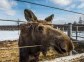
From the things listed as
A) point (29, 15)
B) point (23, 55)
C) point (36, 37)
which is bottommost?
point (23, 55)

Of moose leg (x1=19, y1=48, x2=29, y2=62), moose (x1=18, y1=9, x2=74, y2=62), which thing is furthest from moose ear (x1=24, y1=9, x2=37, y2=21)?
moose leg (x1=19, y1=48, x2=29, y2=62)

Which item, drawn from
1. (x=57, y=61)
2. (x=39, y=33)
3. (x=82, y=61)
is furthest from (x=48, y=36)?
(x=82, y=61)

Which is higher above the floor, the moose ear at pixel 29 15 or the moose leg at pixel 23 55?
the moose ear at pixel 29 15

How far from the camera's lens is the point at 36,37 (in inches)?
131

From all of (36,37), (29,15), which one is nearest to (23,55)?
(36,37)

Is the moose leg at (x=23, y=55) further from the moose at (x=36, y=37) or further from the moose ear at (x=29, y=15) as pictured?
the moose ear at (x=29, y=15)

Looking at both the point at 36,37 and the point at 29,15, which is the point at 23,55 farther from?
the point at 29,15

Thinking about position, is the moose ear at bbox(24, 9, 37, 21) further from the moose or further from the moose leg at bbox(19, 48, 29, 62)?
the moose leg at bbox(19, 48, 29, 62)

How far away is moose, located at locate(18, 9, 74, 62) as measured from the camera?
3085 mm

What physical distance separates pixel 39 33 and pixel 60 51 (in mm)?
521

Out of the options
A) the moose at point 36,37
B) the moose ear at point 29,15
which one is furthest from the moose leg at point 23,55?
the moose ear at point 29,15

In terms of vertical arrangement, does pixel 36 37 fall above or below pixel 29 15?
below

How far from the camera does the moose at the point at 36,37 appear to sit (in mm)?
3085

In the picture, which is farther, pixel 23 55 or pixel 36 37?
pixel 23 55
